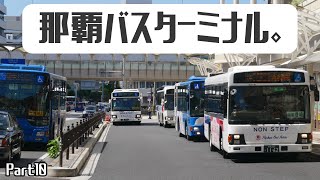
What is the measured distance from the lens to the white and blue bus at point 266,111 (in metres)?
17.8

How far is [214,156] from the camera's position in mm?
20672

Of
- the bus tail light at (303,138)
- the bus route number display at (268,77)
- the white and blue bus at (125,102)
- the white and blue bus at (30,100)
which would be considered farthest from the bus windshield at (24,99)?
the white and blue bus at (125,102)

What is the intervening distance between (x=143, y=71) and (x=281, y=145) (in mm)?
67620

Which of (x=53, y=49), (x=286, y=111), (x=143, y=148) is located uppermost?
(x=53, y=49)

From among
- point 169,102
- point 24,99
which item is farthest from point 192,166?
point 169,102

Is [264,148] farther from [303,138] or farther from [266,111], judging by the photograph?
[303,138]

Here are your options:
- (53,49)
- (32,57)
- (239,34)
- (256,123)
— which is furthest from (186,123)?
(32,57)

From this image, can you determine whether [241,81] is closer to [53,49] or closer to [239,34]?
[239,34]

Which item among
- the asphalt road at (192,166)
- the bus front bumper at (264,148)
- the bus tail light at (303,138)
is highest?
the bus tail light at (303,138)

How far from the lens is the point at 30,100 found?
22.5 m

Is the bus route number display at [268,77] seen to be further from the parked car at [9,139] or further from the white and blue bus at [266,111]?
the parked car at [9,139]

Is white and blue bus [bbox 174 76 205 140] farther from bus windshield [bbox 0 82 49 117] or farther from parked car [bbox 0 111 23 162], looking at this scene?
parked car [bbox 0 111 23 162]

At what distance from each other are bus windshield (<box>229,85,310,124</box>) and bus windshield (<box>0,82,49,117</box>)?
303 inches

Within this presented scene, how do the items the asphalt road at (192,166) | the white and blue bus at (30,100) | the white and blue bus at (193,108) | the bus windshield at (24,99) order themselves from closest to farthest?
the asphalt road at (192,166) → the white and blue bus at (30,100) → the bus windshield at (24,99) → the white and blue bus at (193,108)
